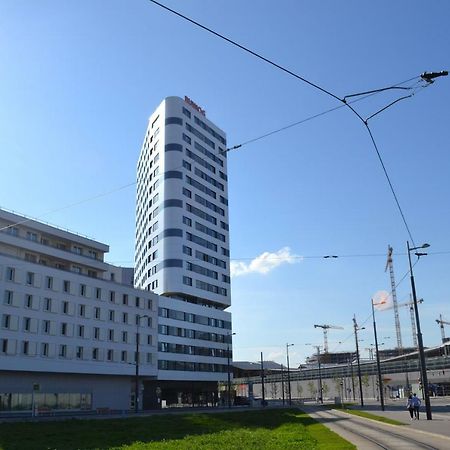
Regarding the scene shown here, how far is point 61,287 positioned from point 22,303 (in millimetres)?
6363

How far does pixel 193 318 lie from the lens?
9550 centimetres

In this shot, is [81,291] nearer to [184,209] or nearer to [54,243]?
[54,243]

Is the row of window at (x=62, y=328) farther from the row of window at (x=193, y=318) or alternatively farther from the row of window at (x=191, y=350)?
the row of window at (x=191, y=350)

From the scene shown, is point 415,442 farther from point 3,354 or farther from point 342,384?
point 342,384

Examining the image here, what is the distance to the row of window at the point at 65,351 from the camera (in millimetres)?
60906

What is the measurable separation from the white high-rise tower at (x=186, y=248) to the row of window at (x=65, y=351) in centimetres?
970

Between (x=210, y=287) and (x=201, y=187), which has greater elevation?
(x=201, y=187)

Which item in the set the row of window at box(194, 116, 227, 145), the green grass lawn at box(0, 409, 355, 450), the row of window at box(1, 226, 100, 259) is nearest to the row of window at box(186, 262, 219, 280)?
the row of window at box(1, 226, 100, 259)

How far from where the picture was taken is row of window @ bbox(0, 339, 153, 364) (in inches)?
2398

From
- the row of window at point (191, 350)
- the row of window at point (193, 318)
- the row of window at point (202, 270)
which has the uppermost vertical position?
the row of window at point (202, 270)

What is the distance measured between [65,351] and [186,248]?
109 ft

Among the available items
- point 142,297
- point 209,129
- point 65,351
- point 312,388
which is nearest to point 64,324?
point 65,351

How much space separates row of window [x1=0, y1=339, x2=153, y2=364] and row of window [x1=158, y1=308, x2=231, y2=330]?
8592 mm

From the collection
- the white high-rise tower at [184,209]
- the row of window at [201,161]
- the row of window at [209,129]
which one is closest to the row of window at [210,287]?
the white high-rise tower at [184,209]
